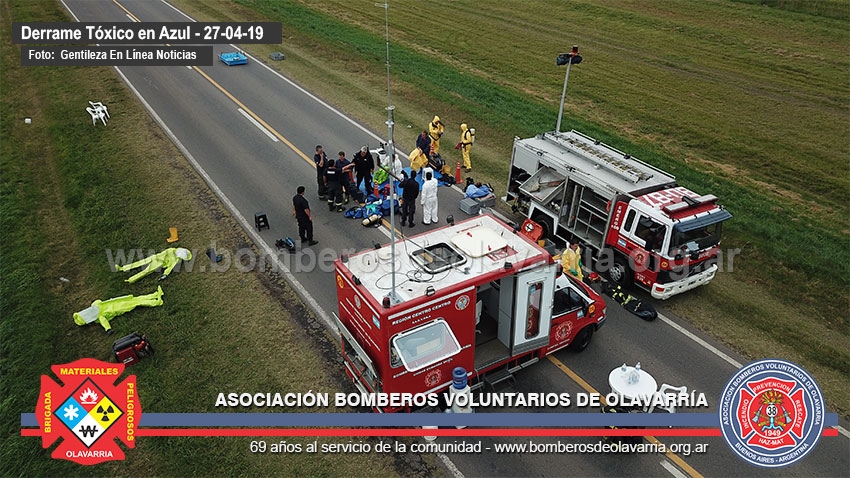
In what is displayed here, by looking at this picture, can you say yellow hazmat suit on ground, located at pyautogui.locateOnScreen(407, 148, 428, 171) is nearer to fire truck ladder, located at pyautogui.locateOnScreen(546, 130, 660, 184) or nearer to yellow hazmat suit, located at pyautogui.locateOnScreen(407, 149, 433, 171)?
yellow hazmat suit, located at pyautogui.locateOnScreen(407, 149, 433, 171)

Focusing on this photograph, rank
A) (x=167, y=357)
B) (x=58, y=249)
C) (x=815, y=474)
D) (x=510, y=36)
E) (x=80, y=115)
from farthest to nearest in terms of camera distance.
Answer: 1. (x=510, y=36)
2. (x=80, y=115)
3. (x=58, y=249)
4. (x=167, y=357)
5. (x=815, y=474)

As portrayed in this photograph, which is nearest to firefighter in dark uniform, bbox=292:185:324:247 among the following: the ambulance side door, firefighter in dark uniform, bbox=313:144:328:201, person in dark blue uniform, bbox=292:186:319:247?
person in dark blue uniform, bbox=292:186:319:247

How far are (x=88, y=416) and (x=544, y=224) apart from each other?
1124cm

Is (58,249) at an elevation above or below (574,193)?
below

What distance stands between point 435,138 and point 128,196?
975 centimetres

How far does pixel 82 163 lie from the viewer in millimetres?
19297

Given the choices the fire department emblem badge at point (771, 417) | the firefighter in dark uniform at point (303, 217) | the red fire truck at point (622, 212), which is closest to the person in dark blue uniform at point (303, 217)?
the firefighter in dark uniform at point (303, 217)

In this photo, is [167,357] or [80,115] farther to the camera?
[80,115]

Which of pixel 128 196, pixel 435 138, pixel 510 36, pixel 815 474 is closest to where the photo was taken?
pixel 815 474

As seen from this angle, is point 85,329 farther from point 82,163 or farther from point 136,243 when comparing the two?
point 82,163

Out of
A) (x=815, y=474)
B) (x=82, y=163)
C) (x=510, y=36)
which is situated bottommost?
(x=815, y=474)

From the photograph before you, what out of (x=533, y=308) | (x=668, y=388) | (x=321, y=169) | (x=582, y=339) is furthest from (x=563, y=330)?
(x=321, y=169)

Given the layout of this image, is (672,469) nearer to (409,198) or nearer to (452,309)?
(452,309)

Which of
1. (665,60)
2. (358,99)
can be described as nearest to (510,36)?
(665,60)
